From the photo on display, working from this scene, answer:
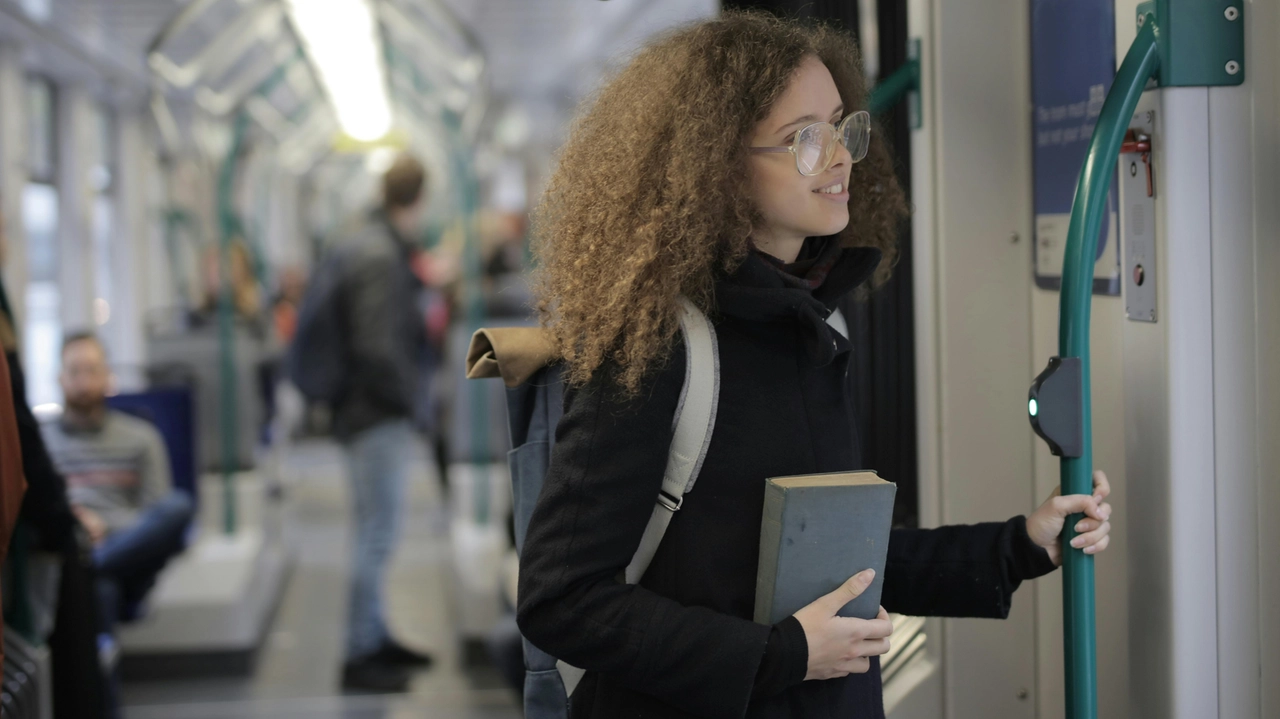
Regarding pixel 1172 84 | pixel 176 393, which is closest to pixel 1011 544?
pixel 1172 84

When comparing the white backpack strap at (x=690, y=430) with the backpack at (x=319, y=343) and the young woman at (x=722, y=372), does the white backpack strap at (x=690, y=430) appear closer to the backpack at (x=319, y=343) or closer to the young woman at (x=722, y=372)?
the young woman at (x=722, y=372)

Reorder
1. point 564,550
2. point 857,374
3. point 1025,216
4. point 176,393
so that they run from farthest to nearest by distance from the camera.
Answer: point 176,393 < point 857,374 < point 1025,216 < point 564,550

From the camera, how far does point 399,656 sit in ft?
16.3

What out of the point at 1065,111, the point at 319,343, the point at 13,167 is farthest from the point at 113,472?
the point at 1065,111

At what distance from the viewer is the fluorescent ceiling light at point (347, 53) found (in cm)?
529

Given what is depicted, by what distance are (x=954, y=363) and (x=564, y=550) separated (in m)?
1.07

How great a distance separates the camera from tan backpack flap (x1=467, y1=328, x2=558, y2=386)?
146 centimetres

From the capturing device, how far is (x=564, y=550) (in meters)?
1.32

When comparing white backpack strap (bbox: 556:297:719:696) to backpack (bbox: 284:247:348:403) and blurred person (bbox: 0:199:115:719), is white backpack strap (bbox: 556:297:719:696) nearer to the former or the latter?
blurred person (bbox: 0:199:115:719)

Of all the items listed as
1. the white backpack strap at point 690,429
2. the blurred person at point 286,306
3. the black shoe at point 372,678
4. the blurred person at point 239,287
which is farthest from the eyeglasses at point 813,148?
the blurred person at point 286,306

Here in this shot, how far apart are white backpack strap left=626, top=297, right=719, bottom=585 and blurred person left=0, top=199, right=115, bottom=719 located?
167cm

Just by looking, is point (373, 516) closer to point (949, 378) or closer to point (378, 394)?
point (378, 394)

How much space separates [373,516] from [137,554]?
835 millimetres

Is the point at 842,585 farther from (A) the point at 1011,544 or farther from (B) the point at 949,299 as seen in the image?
(B) the point at 949,299
